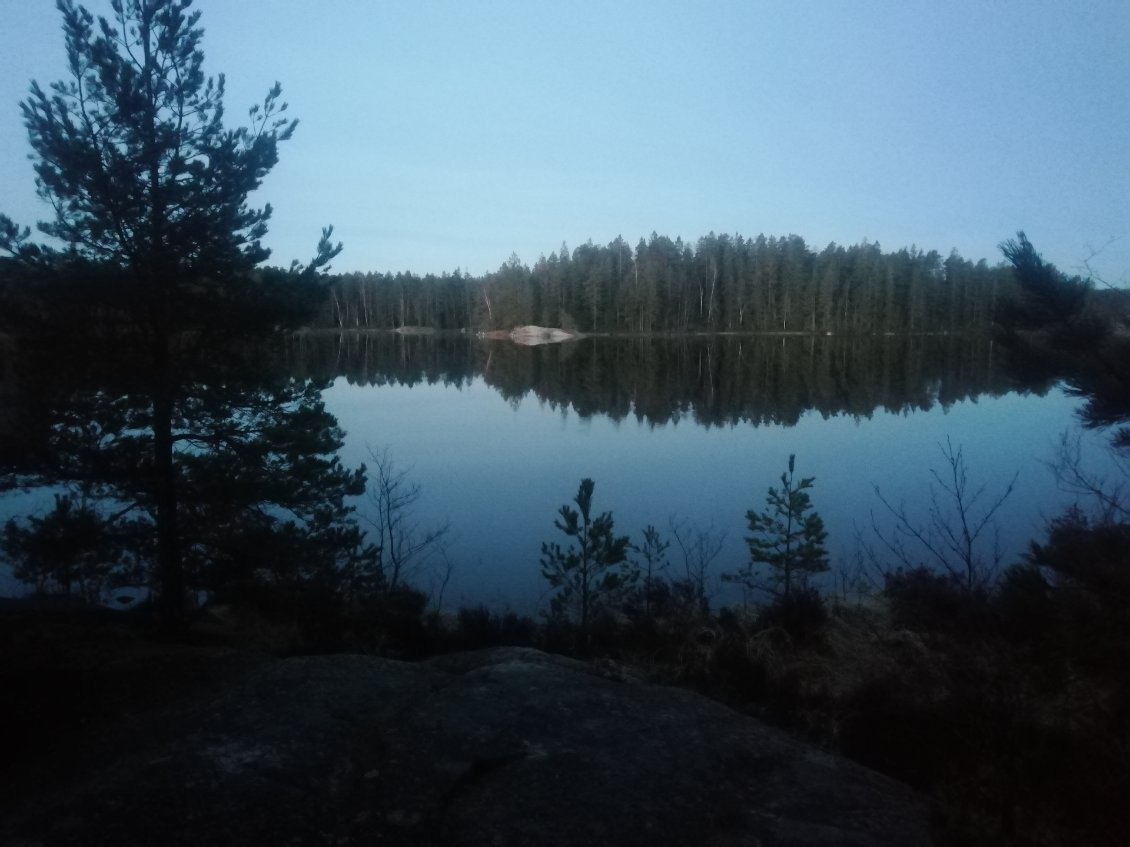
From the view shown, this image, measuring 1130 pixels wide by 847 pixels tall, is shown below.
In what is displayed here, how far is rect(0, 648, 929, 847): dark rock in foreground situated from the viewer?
12.6 feet

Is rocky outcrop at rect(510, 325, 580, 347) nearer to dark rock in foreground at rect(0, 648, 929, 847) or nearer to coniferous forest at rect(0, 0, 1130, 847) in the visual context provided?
coniferous forest at rect(0, 0, 1130, 847)

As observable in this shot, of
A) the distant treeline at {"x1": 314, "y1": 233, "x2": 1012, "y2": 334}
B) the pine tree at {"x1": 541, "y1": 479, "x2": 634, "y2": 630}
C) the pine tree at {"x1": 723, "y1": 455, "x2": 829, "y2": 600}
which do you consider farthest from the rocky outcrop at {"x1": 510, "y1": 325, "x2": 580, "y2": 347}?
the pine tree at {"x1": 541, "y1": 479, "x2": 634, "y2": 630}

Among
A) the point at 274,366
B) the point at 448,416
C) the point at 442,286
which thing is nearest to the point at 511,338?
the point at 442,286

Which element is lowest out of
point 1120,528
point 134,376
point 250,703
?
point 250,703

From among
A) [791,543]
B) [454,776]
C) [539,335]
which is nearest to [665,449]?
[791,543]

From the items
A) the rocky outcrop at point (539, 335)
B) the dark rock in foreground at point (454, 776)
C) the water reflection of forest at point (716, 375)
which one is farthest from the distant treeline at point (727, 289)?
the dark rock in foreground at point (454, 776)

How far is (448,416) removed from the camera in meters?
26.2

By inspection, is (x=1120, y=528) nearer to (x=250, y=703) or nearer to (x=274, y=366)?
(x=250, y=703)

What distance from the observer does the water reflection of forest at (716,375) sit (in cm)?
2620

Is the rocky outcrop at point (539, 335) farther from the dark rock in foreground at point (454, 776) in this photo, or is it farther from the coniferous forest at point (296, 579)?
the dark rock in foreground at point (454, 776)

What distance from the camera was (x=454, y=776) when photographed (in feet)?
14.3

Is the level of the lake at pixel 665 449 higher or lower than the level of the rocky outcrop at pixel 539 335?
lower

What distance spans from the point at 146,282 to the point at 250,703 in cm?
485

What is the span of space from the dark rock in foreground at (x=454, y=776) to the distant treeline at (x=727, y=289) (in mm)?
79117
